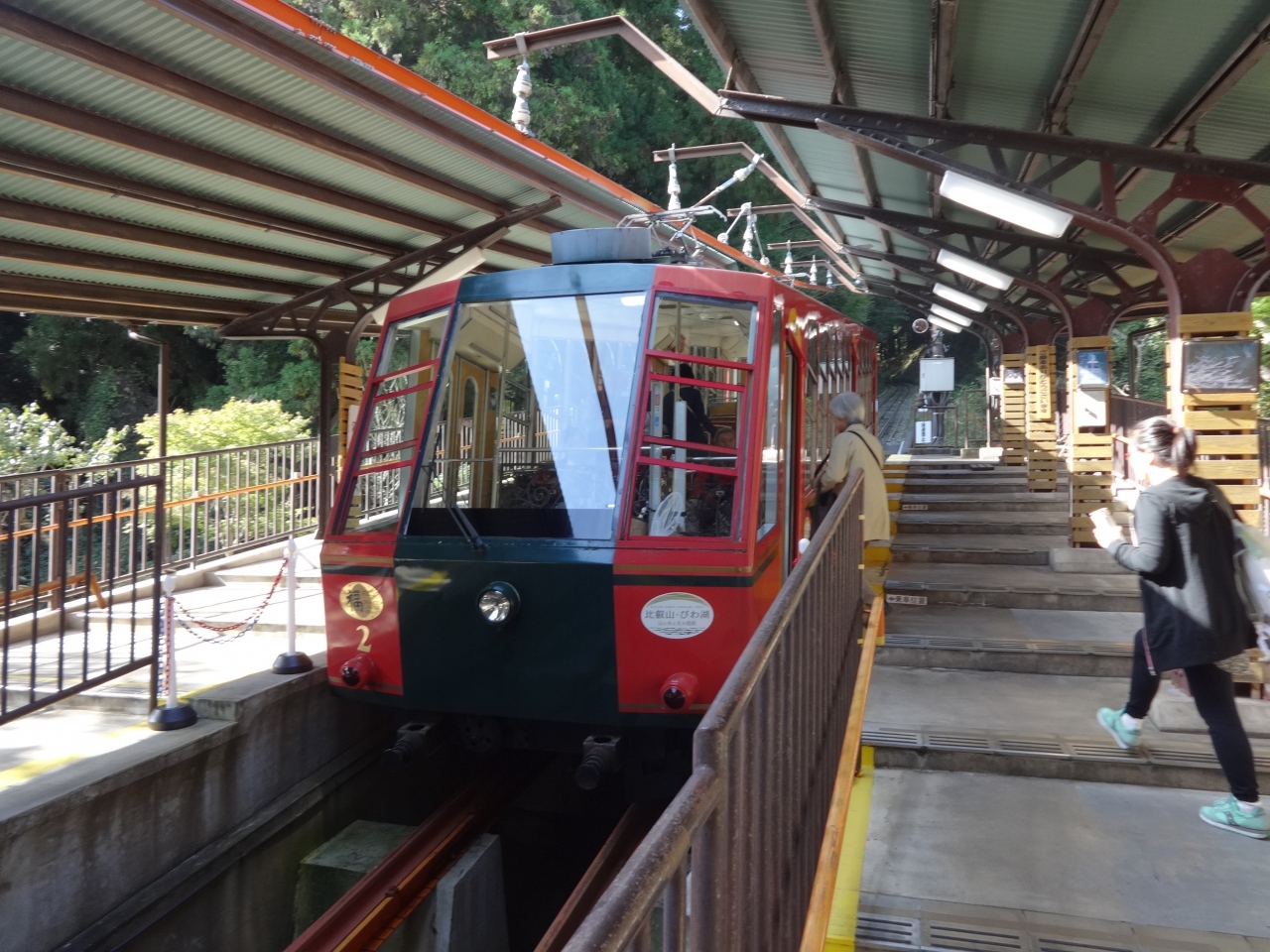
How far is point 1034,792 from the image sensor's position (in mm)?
4422

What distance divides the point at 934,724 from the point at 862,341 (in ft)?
28.0

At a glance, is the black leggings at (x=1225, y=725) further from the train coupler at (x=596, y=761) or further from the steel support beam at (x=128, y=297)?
the steel support beam at (x=128, y=297)

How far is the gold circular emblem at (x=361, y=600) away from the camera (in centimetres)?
530

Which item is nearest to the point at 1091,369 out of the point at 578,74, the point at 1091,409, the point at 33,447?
the point at 1091,409

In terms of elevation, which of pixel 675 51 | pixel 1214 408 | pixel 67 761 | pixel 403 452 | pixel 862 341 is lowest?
pixel 67 761

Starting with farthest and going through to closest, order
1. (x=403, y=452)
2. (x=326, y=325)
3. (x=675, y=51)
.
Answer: (x=675, y=51) → (x=326, y=325) → (x=403, y=452)

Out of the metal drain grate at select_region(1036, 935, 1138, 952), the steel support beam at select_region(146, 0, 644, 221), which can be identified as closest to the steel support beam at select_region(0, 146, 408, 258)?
the steel support beam at select_region(146, 0, 644, 221)

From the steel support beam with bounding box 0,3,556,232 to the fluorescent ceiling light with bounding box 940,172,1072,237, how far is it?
4.21 metres

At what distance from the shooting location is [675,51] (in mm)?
28141

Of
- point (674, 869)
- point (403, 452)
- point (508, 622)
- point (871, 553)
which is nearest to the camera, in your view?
point (674, 869)

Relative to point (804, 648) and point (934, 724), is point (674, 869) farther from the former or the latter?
point (934, 724)

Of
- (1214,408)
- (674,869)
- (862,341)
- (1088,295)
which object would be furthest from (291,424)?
(674,869)

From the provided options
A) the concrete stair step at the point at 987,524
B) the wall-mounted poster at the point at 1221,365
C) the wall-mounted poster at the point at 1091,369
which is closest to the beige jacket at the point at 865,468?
the wall-mounted poster at the point at 1221,365

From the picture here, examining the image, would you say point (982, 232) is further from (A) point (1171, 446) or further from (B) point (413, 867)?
(B) point (413, 867)
